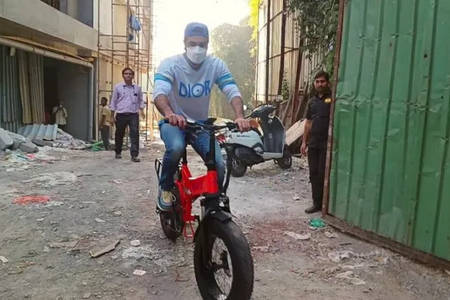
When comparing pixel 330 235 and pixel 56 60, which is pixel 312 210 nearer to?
pixel 330 235

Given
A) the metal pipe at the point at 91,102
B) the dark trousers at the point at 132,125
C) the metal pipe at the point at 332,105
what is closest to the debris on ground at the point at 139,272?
the metal pipe at the point at 332,105

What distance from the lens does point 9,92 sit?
1139cm

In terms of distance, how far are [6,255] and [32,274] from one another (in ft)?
1.66

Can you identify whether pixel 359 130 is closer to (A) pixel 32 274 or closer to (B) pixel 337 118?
(B) pixel 337 118

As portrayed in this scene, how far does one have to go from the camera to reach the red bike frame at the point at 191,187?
3197mm

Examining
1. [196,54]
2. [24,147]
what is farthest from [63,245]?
[24,147]

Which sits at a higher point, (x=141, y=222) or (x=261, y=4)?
(x=261, y=4)

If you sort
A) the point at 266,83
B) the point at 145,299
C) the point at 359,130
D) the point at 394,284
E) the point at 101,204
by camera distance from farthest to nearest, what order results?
1. the point at 266,83
2. the point at 101,204
3. the point at 359,130
4. the point at 394,284
5. the point at 145,299

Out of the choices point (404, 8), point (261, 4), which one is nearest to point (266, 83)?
point (261, 4)

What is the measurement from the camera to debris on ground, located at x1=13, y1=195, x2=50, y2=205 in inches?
216

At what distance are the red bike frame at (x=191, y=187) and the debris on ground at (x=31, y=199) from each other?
2.45 m

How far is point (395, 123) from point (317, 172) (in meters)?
1.60

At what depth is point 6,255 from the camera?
3.86 m

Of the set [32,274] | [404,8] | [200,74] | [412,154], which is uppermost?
[404,8]
